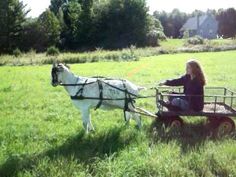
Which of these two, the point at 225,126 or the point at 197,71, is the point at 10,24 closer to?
the point at 197,71

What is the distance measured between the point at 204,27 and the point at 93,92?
378 ft

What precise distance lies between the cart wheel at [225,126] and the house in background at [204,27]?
110 m

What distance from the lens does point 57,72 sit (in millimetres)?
10438

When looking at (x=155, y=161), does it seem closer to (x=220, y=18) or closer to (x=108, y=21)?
(x=108, y=21)

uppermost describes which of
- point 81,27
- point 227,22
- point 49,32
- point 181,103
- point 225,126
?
point 227,22

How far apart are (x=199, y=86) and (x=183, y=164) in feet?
10.4

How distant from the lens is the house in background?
117812mm

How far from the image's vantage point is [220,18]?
114750 mm

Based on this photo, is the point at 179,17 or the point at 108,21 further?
the point at 179,17

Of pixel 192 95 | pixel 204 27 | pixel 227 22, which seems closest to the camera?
pixel 192 95

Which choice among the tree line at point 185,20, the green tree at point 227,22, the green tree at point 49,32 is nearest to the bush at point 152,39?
the green tree at point 49,32

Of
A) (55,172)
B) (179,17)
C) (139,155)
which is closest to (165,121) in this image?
(139,155)

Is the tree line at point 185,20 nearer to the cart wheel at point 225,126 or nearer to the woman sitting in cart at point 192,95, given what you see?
the woman sitting in cart at point 192,95

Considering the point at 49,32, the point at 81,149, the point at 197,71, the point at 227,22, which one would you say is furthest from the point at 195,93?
the point at 227,22
